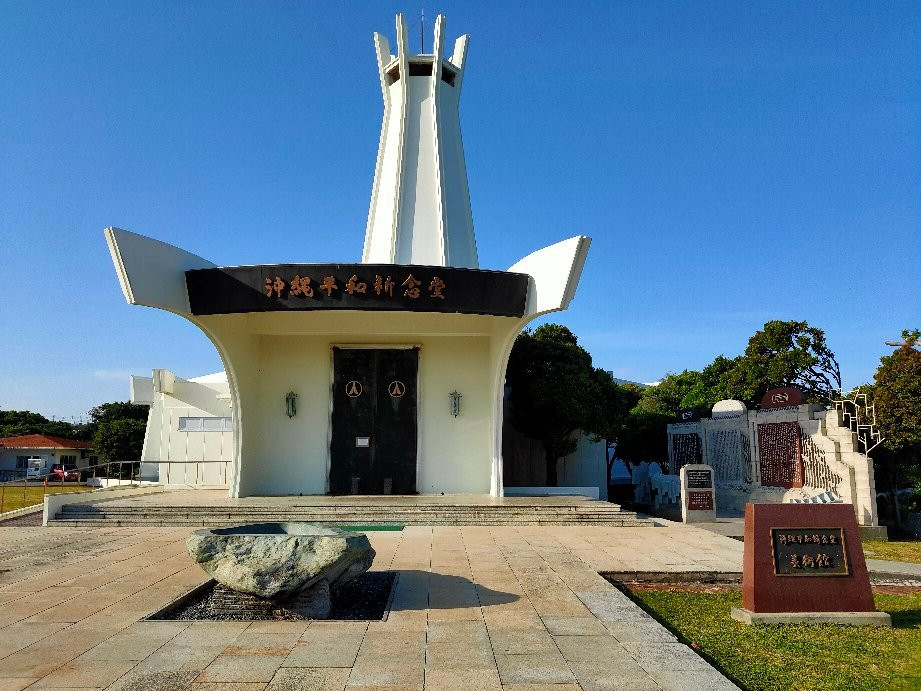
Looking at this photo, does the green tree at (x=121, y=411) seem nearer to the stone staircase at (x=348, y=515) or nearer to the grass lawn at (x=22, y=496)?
the grass lawn at (x=22, y=496)

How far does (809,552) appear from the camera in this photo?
5078 millimetres

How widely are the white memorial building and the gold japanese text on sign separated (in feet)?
0.06

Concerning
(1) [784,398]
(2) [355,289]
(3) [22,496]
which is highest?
(2) [355,289]

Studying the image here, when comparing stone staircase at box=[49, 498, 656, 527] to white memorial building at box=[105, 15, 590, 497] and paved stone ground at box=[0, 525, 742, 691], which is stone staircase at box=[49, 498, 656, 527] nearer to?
white memorial building at box=[105, 15, 590, 497]

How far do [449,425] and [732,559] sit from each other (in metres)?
6.55

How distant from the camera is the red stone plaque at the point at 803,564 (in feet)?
16.5

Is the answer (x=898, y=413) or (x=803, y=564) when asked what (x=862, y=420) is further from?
(x=803, y=564)

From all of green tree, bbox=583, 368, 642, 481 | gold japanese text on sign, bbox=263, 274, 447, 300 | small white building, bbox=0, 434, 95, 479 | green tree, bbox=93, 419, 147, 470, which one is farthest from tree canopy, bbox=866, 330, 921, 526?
small white building, bbox=0, 434, 95, 479

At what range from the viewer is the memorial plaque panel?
13.0 meters

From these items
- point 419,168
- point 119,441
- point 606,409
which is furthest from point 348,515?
point 119,441

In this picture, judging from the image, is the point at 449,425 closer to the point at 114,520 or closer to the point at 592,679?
the point at 114,520

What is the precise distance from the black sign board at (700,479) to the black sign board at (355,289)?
5.26m

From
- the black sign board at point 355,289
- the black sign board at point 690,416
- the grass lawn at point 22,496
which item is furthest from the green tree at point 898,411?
the grass lawn at point 22,496

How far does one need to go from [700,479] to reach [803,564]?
8.28 meters
